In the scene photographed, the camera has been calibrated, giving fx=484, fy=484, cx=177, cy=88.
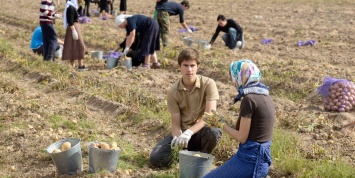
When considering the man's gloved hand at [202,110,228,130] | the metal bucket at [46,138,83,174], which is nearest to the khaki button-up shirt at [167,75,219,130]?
the man's gloved hand at [202,110,228,130]

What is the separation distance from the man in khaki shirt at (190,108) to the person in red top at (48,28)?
4.88 metres

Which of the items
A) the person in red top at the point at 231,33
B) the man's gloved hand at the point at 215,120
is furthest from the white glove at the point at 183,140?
the person in red top at the point at 231,33

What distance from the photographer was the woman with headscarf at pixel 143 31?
8430 millimetres

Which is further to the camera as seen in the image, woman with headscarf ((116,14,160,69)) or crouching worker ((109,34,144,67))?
crouching worker ((109,34,144,67))

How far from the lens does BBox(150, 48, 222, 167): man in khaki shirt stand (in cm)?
442

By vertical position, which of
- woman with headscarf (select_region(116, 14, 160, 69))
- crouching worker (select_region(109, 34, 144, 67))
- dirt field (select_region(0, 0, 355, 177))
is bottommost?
dirt field (select_region(0, 0, 355, 177))

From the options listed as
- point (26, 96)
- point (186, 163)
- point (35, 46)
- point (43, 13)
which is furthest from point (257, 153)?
point (35, 46)

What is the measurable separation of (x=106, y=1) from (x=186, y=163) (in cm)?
1354

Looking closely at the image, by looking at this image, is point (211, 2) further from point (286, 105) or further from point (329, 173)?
point (329, 173)

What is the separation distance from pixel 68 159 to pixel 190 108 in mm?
1228

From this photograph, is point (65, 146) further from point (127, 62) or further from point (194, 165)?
point (127, 62)

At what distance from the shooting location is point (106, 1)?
1689cm

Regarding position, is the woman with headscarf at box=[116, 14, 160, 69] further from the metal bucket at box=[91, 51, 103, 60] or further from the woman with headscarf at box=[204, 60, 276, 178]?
the woman with headscarf at box=[204, 60, 276, 178]

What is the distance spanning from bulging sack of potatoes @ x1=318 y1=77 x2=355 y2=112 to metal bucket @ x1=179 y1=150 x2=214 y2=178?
2.89 metres
